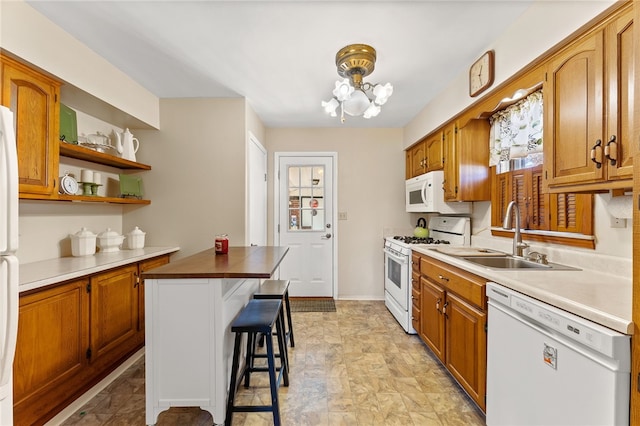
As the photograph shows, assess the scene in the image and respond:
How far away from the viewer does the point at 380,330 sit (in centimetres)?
311

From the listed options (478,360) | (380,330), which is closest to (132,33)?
(478,360)

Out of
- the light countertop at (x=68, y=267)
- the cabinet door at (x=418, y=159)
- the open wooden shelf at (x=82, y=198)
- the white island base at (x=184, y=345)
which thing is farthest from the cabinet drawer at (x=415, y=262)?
the open wooden shelf at (x=82, y=198)

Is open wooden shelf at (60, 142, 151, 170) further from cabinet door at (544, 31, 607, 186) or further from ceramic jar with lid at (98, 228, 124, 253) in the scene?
cabinet door at (544, 31, 607, 186)

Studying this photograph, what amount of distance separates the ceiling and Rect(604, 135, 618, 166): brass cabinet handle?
0.97 metres

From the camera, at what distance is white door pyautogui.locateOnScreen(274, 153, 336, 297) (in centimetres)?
416

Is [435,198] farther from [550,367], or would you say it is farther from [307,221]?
[550,367]

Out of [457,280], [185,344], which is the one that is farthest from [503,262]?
[185,344]

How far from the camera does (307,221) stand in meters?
4.19

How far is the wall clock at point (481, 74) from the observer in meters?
2.07

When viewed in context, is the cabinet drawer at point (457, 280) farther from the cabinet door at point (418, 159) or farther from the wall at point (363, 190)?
the wall at point (363, 190)

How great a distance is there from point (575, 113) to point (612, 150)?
11.9 inches

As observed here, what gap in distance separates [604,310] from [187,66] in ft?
9.47

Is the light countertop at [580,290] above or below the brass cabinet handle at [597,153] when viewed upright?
below

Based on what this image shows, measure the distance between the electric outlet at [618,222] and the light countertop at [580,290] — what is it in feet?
0.86
